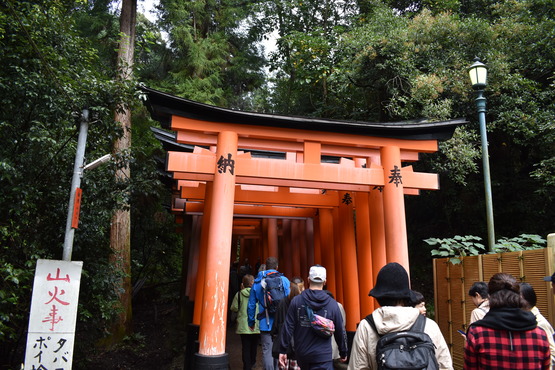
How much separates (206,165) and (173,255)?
10981mm

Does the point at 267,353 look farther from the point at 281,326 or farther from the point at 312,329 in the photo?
the point at 312,329

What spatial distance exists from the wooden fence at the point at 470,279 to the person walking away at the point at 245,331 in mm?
3349

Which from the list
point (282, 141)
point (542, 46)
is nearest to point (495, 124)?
point (542, 46)

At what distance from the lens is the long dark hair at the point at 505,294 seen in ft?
8.54

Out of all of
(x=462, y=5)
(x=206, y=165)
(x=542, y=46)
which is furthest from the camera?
(x=462, y=5)

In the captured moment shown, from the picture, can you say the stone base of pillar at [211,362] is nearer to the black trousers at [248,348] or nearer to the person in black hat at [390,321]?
the black trousers at [248,348]

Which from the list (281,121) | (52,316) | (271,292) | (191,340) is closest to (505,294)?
(271,292)

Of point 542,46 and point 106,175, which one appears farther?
point 542,46

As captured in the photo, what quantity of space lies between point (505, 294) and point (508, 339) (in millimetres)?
267

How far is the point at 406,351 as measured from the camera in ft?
7.71

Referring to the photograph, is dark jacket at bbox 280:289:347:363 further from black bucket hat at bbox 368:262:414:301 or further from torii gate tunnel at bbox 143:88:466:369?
torii gate tunnel at bbox 143:88:466:369

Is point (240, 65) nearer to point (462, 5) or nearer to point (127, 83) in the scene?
point (462, 5)

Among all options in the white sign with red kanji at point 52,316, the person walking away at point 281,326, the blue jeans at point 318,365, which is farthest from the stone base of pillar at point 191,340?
the blue jeans at point 318,365

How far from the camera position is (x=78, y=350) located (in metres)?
7.61
